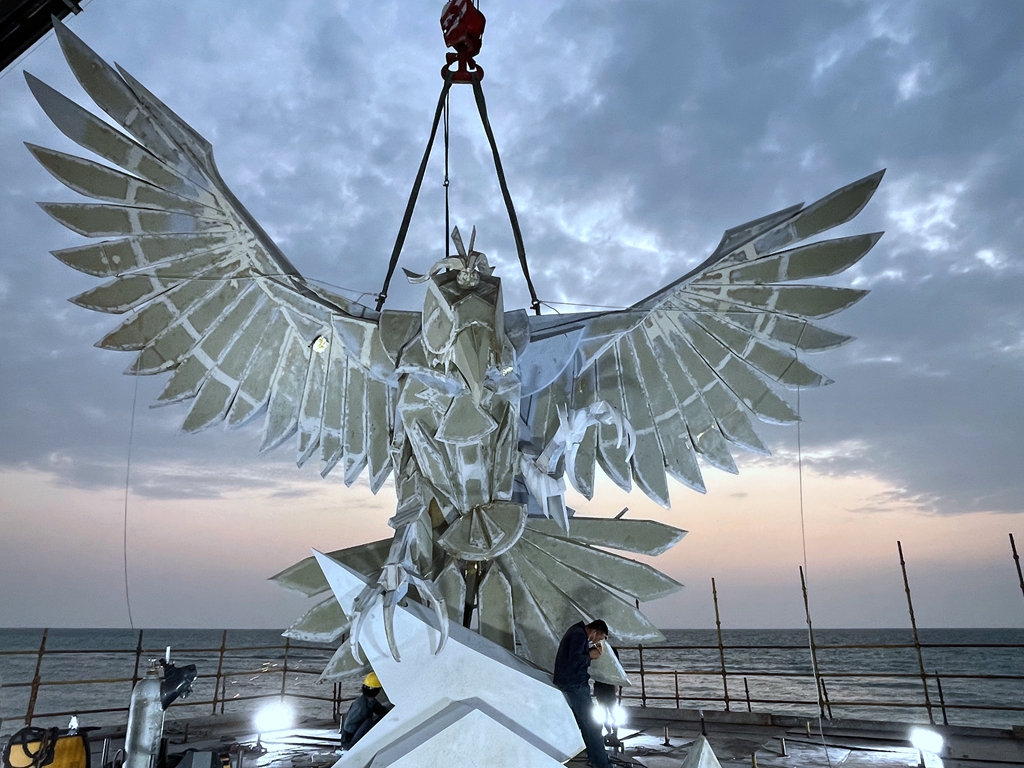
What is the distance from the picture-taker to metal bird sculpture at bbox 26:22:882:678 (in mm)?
3289

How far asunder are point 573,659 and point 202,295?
3.01 m

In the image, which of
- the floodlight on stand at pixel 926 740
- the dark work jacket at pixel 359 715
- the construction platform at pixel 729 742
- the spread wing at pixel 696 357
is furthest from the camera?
the floodlight on stand at pixel 926 740

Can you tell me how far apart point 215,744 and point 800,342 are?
690cm

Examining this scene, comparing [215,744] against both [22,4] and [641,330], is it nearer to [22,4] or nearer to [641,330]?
[641,330]

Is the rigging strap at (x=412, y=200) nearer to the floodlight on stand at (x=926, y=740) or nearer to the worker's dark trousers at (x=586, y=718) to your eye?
the worker's dark trousers at (x=586, y=718)

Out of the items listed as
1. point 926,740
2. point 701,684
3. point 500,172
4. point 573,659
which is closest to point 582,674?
point 573,659

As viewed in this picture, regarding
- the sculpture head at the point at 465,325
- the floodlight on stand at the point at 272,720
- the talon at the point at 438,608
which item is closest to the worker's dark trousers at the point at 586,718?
the talon at the point at 438,608

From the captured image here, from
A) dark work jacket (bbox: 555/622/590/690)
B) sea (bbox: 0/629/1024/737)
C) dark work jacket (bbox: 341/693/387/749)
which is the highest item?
dark work jacket (bbox: 555/622/590/690)

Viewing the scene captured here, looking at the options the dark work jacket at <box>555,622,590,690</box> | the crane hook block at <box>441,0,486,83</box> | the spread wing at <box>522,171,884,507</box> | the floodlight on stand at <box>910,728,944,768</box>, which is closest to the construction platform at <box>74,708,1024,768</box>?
the floodlight on stand at <box>910,728,944,768</box>

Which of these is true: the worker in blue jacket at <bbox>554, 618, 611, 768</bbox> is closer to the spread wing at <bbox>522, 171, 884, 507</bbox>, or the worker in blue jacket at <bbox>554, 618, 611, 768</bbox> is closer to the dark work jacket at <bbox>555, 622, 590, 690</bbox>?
the dark work jacket at <bbox>555, 622, 590, 690</bbox>

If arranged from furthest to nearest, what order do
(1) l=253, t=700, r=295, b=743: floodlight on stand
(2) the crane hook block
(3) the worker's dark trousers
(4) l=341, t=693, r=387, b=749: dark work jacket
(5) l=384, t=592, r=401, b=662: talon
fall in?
(1) l=253, t=700, r=295, b=743: floodlight on stand → (4) l=341, t=693, r=387, b=749: dark work jacket → (2) the crane hook block → (3) the worker's dark trousers → (5) l=384, t=592, r=401, b=662: talon

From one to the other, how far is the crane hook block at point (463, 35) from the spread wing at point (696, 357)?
1887mm

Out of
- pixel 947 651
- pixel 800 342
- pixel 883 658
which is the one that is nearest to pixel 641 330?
pixel 800 342

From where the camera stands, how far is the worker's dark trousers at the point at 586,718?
326cm
